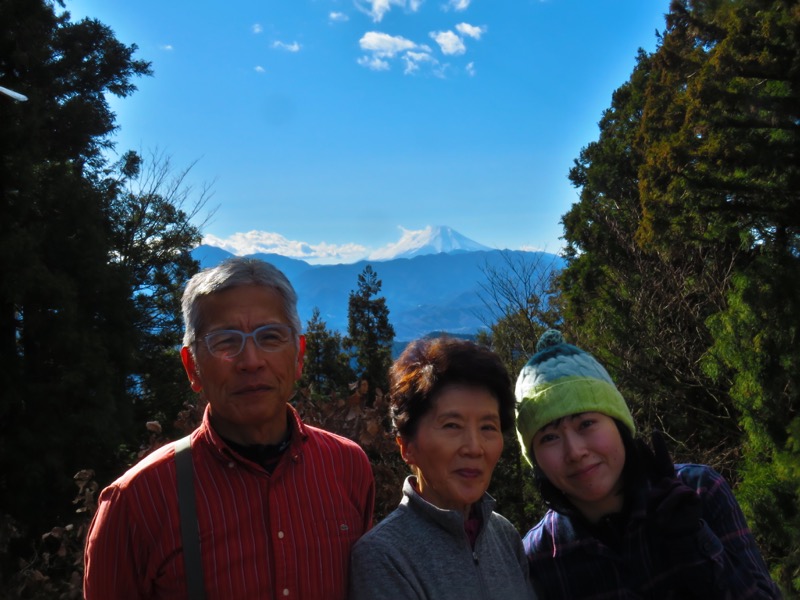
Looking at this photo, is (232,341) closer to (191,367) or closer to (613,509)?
(191,367)

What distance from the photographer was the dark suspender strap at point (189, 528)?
1834mm

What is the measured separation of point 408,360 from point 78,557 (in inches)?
145

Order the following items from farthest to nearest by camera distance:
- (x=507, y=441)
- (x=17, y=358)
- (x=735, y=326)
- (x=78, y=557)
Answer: (x=17, y=358) → (x=507, y=441) → (x=735, y=326) → (x=78, y=557)

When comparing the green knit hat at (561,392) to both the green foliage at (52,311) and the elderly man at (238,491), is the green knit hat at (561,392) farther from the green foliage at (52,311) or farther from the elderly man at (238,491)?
the green foliage at (52,311)

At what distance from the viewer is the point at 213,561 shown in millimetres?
1874

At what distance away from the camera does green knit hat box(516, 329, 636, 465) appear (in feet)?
7.29

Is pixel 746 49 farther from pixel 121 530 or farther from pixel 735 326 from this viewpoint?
pixel 121 530

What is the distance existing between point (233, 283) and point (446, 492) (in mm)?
966

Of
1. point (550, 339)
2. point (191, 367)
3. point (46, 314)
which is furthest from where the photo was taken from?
point (46, 314)

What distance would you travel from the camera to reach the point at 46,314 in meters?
14.3

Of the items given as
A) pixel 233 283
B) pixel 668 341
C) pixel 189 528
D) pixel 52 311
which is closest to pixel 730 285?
pixel 668 341

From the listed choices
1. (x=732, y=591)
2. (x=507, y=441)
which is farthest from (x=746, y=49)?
(x=732, y=591)

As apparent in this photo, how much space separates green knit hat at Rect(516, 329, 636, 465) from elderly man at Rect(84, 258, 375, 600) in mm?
687

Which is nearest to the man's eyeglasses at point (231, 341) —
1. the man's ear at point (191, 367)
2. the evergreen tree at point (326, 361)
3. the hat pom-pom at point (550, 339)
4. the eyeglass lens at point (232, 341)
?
the eyeglass lens at point (232, 341)
